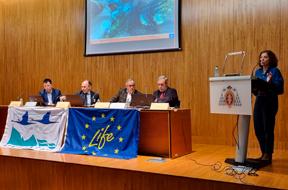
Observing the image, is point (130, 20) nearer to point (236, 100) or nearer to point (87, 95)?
point (87, 95)

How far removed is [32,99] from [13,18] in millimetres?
3664

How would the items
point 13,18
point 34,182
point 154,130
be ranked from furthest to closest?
point 13,18
point 154,130
point 34,182

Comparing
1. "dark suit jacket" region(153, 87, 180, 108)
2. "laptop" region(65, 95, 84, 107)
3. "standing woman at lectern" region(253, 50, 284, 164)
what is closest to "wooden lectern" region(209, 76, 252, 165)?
"standing woman at lectern" region(253, 50, 284, 164)

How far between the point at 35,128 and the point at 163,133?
6.30ft

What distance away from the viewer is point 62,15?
7.09 m

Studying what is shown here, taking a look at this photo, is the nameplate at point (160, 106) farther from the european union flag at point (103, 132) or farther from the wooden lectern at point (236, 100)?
the wooden lectern at point (236, 100)

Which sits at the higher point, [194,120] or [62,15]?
[62,15]

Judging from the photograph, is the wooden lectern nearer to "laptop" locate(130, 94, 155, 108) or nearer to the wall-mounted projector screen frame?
"laptop" locate(130, 94, 155, 108)

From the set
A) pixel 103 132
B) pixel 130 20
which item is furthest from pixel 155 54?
pixel 103 132

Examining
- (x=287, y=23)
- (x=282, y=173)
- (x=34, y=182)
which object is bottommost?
(x=34, y=182)

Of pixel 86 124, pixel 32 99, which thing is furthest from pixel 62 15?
pixel 86 124

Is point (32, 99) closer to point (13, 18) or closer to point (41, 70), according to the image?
point (41, 70)

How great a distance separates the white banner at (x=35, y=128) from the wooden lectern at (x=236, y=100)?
7.07 feet

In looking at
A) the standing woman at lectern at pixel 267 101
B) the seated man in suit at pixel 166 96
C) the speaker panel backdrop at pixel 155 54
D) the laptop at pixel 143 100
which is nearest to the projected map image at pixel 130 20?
the speaker panel backdrop at pixel 155 54
